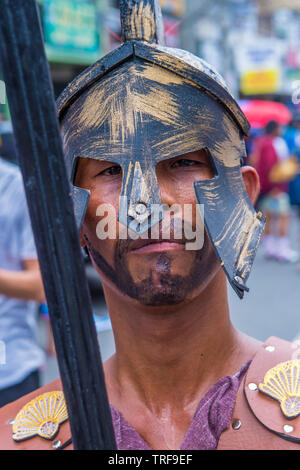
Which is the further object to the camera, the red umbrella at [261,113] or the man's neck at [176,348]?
the red umbrella at [261,113]

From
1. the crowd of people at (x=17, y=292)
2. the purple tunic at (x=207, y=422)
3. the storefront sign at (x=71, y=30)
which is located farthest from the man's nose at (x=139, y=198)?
the storefront sign at (x=71, y=30)

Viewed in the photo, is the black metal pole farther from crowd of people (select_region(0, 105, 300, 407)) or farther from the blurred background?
crowd of people (select_region(0, 105, 300, 407))

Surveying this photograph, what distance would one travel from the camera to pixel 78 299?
0.79m

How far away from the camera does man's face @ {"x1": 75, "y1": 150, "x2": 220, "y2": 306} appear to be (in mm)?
1076

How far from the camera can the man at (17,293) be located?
196 cm

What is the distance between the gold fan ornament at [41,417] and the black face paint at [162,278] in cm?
36

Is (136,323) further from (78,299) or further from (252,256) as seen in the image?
(78,299)

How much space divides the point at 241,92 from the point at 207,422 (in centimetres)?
1254

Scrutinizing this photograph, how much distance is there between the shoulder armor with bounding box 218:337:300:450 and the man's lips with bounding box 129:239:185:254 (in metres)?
0.35

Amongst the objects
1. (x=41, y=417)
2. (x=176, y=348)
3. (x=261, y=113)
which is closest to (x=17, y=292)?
(x=41, y=417)

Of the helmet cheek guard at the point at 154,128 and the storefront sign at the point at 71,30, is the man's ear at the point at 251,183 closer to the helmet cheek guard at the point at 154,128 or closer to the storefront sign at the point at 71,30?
the helmet cheek guard at the point at 154,128

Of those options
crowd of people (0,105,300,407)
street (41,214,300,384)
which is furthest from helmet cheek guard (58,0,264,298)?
street (41,214,300,384)

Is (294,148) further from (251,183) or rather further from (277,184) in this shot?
(251,183)
